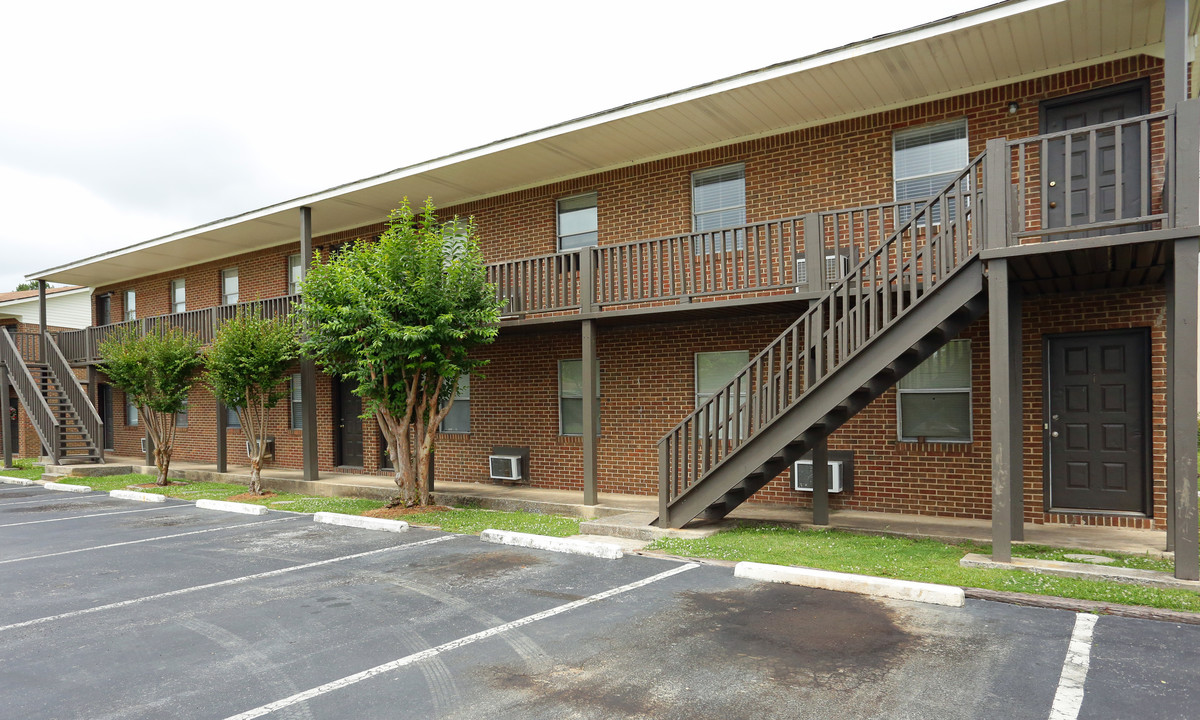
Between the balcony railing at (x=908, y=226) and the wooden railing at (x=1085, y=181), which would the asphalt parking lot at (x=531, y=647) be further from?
the wooden railing at (x=1085, y=181)

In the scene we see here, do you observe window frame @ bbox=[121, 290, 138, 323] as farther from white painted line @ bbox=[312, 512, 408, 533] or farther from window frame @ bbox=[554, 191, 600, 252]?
window frame @ bbox=[554, 191, 600, 252]

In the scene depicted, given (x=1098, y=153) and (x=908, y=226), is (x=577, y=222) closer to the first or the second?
(x=908, y=226)

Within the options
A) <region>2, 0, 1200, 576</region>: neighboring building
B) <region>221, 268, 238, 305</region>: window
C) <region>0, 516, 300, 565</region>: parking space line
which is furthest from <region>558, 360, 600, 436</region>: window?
<region>221, 268, 238, 305</region>: window

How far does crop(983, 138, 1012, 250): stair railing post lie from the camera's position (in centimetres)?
695

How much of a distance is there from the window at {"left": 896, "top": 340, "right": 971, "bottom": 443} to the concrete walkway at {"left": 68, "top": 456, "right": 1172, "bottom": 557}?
108 cm

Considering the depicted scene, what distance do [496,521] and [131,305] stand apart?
1741 cm

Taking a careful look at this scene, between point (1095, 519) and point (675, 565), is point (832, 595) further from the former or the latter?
point (1095, 519)

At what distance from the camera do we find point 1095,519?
8.65 metres

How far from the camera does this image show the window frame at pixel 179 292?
20219 mm

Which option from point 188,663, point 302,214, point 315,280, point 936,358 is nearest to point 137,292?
point 302,214

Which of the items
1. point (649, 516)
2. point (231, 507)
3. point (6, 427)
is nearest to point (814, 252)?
point (649, 516)

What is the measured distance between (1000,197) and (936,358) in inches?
127

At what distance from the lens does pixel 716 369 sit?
1147 cm

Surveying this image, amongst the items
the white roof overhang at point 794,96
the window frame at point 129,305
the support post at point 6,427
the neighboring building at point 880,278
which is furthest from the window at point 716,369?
the support post at point 6,427
